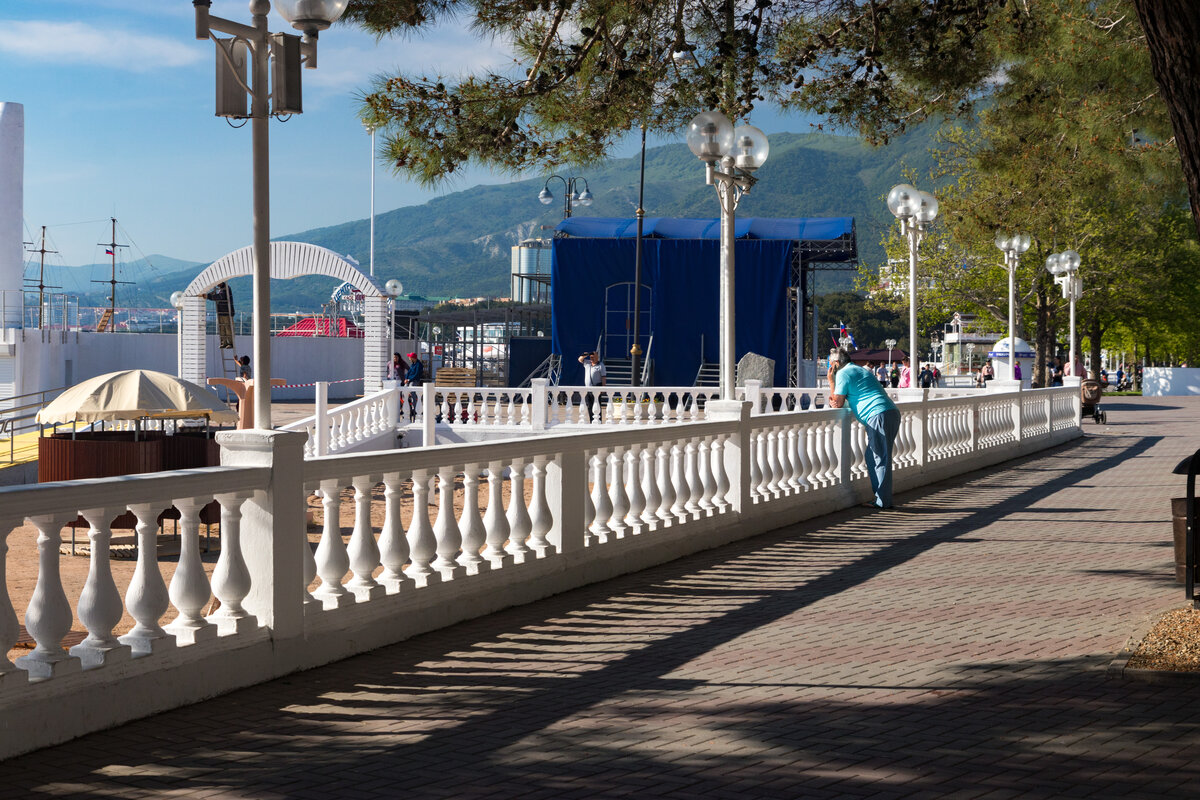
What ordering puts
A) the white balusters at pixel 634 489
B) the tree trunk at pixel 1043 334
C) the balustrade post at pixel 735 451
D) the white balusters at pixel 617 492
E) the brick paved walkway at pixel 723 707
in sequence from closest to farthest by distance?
1. the brick paved walkway at pixel 723 707
2. the white balusters at pixel 617 492
3. the white balusters at pixel 634 489
4. the balustrade post at pixel 735 451
5. the tree trunk at pixel 1043 334

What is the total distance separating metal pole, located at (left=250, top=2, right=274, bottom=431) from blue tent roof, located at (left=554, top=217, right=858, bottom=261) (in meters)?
31.9

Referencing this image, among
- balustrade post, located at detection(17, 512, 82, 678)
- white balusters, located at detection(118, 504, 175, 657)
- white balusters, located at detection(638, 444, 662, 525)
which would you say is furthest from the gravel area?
balustrade post, located at detection(17, 512, 82, 678)

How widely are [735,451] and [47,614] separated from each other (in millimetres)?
7401

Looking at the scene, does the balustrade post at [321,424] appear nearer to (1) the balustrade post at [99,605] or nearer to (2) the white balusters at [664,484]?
(2) the white balusters at [664,484]

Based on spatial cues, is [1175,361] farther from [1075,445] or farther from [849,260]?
[1075,445]

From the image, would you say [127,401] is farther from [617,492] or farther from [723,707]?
A: [723,707]

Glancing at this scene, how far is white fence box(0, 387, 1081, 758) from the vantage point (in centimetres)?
495

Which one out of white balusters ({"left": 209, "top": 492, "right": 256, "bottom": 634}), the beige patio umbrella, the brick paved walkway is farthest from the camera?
the beige patio umbrella

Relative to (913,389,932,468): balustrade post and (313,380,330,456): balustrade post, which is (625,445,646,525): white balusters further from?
(313,380,330,456): balustrade post

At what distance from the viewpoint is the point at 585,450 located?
903 centimetres

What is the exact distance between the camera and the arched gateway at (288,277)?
1406 inches

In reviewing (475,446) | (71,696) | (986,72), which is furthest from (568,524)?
(986,72)

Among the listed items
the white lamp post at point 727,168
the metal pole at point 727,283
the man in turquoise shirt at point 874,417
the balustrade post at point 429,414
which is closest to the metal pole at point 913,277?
the man in turquoise shirt at point 874,417

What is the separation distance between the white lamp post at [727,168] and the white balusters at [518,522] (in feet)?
12.9
